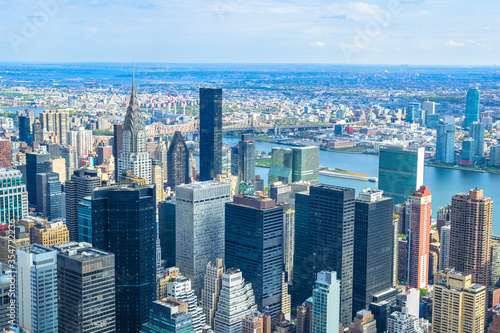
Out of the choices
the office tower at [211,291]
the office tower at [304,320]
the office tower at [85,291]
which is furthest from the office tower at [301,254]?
the office tower at [85,291]

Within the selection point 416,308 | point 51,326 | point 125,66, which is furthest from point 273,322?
point 125,66

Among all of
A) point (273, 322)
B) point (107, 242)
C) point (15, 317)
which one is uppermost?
point (107, 242)

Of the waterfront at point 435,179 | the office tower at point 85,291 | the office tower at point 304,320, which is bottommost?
the office tower at point 304,320

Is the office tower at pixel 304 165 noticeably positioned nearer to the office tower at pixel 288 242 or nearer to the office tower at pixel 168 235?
the office tower at pixel 288 242

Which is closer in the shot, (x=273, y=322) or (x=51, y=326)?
(x=51, y=326)

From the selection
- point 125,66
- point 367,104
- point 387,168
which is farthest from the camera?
point 125,66

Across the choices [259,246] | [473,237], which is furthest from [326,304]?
[473,237]

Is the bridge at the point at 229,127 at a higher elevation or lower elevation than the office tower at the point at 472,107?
lower

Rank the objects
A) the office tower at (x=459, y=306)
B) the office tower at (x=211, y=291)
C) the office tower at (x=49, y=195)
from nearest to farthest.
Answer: the office tower at (x=459, y=306) < the office tower at (x=211, y=291) < the office tower at (x=49, y=195)

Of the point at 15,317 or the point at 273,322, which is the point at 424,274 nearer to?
the point at 273,322
